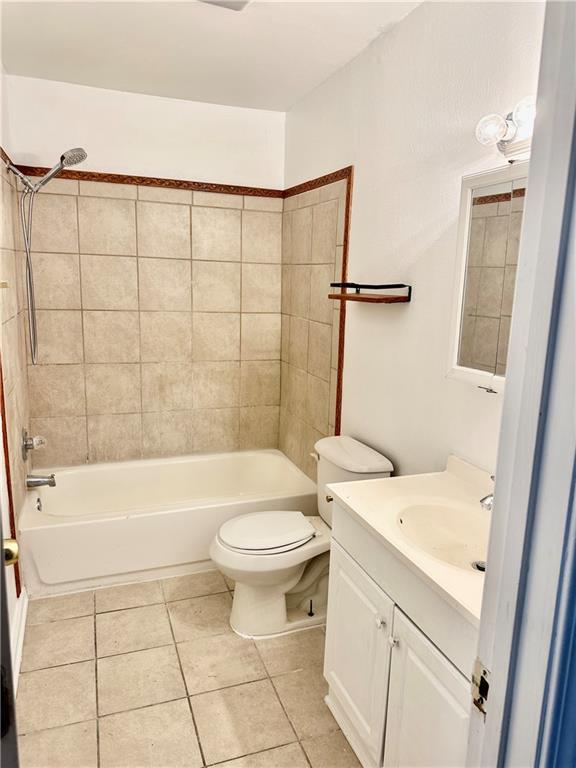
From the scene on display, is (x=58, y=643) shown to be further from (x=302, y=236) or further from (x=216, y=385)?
(x=302, y=236)

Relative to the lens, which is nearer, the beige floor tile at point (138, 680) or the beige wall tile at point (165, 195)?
the beige floor tile at point (138, 680)

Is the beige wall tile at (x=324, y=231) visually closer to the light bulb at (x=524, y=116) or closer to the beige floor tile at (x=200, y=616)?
the light bulb at (x=524, y=116)

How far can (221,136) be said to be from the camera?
10.4ft

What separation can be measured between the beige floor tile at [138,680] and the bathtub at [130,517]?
574 mm

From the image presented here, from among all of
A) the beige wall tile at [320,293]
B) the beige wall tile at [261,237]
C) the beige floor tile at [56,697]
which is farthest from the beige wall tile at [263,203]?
the beige floor tile at [56,697]

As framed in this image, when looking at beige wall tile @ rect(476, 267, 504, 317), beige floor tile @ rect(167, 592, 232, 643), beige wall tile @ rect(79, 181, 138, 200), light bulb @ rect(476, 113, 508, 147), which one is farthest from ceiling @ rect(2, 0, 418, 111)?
beige floor tile @ rect(167, 592, 232, 643)

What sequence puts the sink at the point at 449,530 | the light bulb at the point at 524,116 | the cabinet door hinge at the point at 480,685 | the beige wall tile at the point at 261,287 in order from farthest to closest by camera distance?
the beige wall tile at the point at 261,287
the sink at the point at 449,530
the light bulb at the point at 524,116
the cabinet door hinge at the point at 480,685

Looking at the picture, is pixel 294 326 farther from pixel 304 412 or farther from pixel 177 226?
pixel 177 226

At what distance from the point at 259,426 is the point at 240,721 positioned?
1910mm

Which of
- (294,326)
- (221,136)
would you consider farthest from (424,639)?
(221,136)

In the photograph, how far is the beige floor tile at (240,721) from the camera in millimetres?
1793

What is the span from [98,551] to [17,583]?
376 millimetres

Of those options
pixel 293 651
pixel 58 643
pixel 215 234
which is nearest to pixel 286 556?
pixel 293 651

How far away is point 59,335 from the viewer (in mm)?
3049
